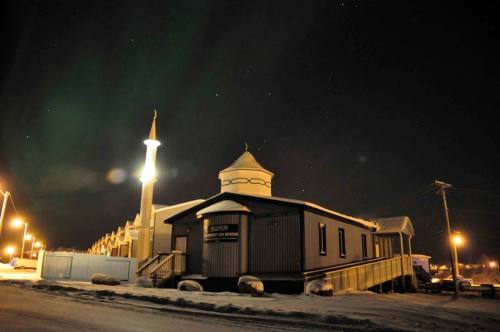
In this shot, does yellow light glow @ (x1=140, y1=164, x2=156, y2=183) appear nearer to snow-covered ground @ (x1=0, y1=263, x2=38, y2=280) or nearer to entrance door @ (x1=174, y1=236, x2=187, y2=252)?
snow-covered ground @ (x1=0, y1=263, x2=38, y2=280)

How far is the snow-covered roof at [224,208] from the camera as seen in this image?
20.9 metres

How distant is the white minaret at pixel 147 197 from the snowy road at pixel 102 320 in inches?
914

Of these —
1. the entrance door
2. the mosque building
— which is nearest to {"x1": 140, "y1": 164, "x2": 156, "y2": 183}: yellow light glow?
the mosque building

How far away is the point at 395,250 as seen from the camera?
42719mm

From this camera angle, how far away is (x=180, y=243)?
2467cm

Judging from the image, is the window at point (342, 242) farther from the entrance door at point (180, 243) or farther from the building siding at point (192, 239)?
the entrance door at point (180, 243)

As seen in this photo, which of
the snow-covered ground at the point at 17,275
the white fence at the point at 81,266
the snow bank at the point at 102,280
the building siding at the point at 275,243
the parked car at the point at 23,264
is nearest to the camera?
the building siding at the point at 275,243

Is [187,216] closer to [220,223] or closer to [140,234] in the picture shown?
[220,223]

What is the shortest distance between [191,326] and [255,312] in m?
2.33

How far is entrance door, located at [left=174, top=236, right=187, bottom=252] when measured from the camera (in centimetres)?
2438

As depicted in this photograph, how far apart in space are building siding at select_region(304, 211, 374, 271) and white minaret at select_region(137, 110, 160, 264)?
55.6ft

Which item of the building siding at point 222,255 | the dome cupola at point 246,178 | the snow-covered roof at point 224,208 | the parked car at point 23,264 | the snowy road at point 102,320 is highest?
the dome cupola at point 246,178

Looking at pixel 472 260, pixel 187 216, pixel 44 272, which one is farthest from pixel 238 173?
pixel 472 260

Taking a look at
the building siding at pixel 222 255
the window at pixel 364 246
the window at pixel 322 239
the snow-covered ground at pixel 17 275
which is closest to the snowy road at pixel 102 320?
the building siding at pixel 222 255
